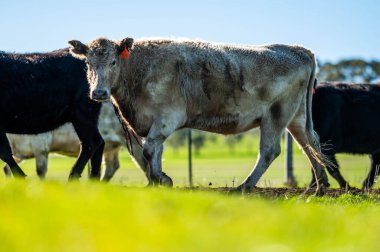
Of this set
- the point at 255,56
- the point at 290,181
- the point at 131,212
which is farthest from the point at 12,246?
the point at 290,181

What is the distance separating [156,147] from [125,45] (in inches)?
57.8

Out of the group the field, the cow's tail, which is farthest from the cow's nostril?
the field

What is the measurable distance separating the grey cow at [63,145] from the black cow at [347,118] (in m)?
4.79

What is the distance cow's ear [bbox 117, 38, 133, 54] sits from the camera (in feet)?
29.0

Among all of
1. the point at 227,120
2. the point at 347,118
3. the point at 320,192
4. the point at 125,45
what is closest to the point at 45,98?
the point at 125,45

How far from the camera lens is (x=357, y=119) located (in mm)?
14680

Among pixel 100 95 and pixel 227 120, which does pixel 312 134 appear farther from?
pixel 100 95

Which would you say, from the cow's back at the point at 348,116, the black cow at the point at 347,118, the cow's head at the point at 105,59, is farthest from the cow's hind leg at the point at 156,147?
the cow's back at the point at 348,116

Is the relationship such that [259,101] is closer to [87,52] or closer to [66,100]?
[87,52]

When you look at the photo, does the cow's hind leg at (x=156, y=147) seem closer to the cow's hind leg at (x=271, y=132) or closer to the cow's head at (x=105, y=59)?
the cow's head at (x=105, y=59)

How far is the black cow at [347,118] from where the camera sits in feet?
45.9

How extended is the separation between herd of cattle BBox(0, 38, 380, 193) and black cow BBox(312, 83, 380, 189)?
3718 mm

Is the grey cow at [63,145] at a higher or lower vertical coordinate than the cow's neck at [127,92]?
lower

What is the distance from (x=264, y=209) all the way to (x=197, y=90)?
496 cm
